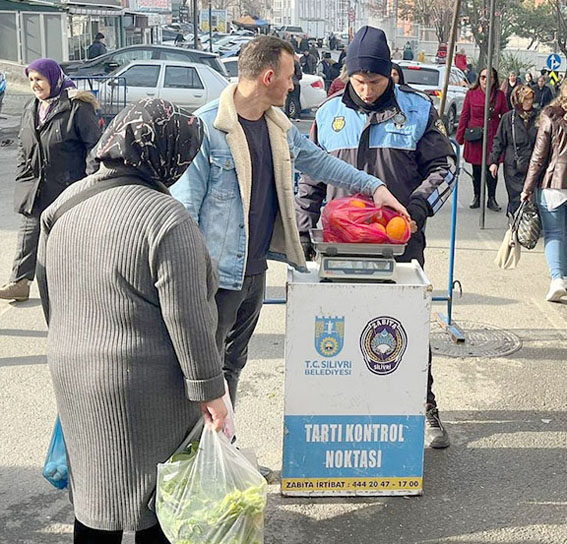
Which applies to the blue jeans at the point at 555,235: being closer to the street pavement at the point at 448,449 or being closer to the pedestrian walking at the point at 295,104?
the street pavement at the point at 448,449

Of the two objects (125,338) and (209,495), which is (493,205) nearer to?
(209,495)

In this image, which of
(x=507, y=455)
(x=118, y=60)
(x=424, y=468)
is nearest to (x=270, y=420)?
(x=424, y=468)

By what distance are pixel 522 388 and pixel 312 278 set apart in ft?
6.86

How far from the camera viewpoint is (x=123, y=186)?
2.73m

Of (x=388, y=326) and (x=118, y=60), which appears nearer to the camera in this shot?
(x=388, y=326)

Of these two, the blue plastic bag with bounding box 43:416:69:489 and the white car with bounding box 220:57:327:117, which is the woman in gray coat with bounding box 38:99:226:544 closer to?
the blue plastic bag with bounding box 43:416:69:489

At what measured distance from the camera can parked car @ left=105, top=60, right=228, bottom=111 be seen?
62.7 ft

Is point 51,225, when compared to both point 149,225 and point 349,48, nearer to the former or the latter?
point 149,225

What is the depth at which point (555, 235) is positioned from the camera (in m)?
7.23

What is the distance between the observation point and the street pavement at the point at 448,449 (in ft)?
12.7

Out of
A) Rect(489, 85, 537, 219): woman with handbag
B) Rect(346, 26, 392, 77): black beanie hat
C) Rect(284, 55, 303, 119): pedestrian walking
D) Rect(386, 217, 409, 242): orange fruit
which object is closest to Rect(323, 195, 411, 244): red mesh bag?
Rect(386, 217, 409, 242): orange fruit

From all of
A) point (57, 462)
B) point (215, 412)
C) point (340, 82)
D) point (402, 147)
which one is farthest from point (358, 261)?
point (340, 82)

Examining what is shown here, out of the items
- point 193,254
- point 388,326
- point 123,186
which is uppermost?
point 123,186

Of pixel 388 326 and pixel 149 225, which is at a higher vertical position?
pixel 149 225
